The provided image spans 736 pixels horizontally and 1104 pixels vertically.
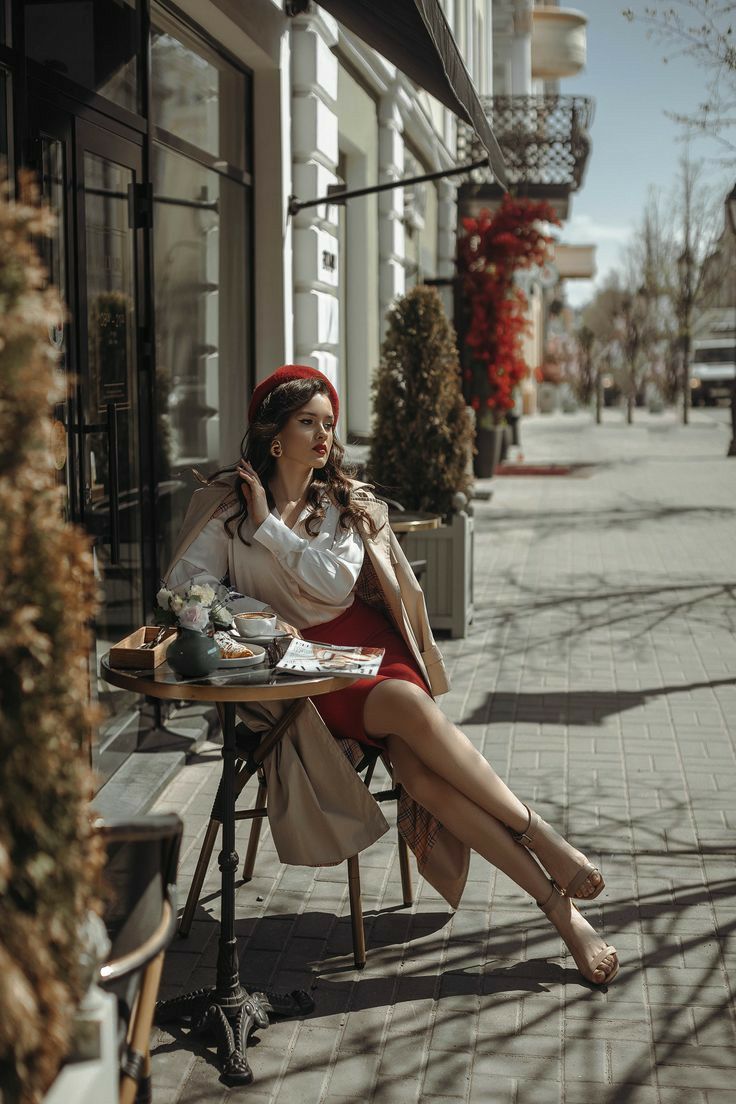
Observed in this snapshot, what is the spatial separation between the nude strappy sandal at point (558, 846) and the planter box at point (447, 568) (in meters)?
4.59

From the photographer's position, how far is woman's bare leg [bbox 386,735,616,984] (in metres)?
3.88

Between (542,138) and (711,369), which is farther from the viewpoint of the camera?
(711,369)

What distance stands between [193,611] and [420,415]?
5197 mm

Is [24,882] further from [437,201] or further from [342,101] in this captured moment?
[437,201]

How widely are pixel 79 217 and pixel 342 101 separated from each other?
225 inches

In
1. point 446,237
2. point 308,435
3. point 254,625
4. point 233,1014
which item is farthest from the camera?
point 446,237

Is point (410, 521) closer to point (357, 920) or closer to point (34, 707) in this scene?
point (357, 920)

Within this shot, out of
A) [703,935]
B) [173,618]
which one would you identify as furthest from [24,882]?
[703,935]

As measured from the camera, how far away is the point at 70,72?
5.11m

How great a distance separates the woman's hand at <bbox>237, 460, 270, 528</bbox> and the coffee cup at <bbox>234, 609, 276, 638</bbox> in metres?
0.42

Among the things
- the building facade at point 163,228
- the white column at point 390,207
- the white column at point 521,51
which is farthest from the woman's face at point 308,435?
the white column at point 521,51

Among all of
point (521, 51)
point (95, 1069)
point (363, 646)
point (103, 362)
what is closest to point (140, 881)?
point (95, 1069)

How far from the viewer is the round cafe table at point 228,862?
3.44 m

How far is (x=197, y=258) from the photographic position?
711cm
